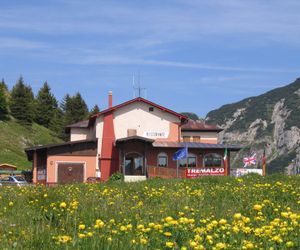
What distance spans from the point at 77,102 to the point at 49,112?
21.8 feet

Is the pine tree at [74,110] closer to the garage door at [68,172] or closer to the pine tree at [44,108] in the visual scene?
the pine tree at [44,108]

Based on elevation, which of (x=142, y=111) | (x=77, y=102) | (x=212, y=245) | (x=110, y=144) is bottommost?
(x=212, y=245)

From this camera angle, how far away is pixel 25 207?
9.98m

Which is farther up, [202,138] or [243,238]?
[202,138]

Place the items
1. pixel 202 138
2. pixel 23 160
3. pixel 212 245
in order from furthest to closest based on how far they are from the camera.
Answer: pixel 23 160 < pixel 202 138 < pixel 212 245

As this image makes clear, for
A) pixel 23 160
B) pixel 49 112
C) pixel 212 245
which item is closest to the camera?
pixel 212 245

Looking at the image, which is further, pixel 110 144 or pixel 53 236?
pixel 110 144

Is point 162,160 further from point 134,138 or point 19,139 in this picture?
point 19,139

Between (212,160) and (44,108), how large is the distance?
2262 inches

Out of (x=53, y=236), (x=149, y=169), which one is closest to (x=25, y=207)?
(x=53, y=236)

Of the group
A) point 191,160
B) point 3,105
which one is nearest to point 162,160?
point 191,160

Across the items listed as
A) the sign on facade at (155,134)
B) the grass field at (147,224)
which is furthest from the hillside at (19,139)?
the grass field at (147,224)

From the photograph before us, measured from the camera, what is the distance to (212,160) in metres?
57.3

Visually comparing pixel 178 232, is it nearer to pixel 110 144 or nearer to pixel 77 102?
pixel 110 144
